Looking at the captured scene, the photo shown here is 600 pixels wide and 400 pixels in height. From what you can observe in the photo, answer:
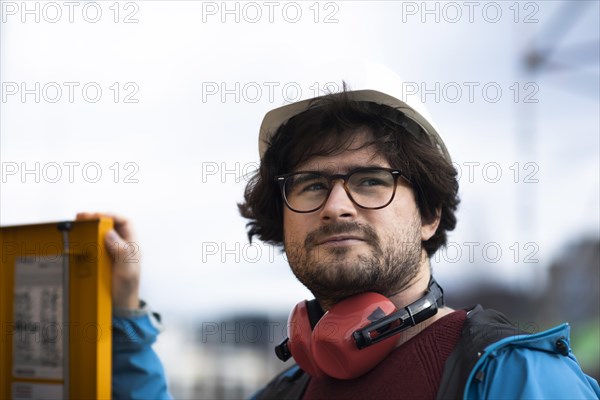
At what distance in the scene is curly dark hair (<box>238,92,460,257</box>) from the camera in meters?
2.38

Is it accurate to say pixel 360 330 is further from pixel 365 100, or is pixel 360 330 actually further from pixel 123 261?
pixel 123 261

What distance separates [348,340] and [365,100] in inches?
33.8

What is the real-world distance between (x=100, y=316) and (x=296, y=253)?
0.75 metres

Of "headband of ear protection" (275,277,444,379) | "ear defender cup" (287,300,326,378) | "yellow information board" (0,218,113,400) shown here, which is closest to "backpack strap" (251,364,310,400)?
"ear defender cup" (287,300,326,378)

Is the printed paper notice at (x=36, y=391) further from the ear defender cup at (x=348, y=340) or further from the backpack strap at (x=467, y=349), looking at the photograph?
the backpack strap at (x=467, y=349)

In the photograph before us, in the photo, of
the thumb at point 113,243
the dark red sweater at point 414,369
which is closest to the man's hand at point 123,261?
the thumb at point 113,243

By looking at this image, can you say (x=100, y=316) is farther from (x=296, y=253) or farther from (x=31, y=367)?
(x=296, y=253)

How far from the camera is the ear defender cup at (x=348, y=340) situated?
2.11m

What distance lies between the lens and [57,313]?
2475mm

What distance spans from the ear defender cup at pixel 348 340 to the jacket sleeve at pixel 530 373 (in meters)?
0.39

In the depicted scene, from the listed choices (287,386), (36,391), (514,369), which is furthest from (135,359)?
(514,369)

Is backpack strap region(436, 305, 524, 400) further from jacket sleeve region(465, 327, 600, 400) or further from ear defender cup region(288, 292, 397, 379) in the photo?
A: ear defender cup region(288, 292, 397, 379)

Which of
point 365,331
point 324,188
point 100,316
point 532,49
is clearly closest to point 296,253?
point 324,188

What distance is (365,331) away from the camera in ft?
6.83
